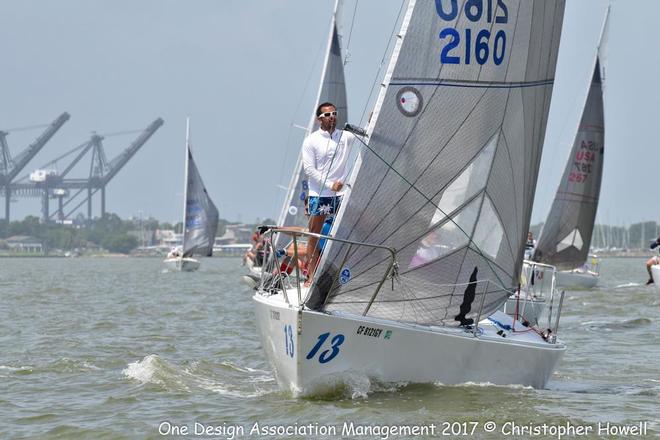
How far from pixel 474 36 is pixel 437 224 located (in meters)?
A: 1.24

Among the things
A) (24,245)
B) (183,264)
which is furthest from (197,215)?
(24,245)

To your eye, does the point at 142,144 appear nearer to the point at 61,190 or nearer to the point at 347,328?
the point at 61,190

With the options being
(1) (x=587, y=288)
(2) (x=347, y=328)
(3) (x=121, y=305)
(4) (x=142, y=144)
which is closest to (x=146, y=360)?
(2) (x=347, y=328)

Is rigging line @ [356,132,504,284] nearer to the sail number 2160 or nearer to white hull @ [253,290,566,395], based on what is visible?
white hull @ [253,290,566,395]

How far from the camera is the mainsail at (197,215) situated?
40719 millimetres

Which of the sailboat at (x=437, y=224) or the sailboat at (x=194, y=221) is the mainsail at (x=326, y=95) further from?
the sailboat at (x=194, y=221)

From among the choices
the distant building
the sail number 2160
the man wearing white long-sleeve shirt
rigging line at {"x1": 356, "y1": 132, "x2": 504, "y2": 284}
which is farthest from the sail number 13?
the distant building

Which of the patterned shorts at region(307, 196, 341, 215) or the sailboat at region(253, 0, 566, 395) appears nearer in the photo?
the sailboat at region(253, 0, 566, 395)

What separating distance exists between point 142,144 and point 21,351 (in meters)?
128

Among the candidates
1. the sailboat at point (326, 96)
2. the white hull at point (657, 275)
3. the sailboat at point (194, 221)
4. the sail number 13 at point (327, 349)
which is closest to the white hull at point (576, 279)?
the white hull at point (657, 275)

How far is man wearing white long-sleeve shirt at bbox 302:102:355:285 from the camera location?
25.9 ft

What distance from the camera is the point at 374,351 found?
7.09 metres

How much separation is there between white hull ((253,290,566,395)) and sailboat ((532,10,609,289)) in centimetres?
1605

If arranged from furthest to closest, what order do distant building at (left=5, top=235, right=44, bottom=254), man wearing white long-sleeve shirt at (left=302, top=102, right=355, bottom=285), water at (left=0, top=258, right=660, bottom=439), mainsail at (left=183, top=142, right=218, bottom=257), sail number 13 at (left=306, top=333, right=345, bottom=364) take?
distant building at (left=5, top=235, right=44, bottom=254), mainsail at (left=183, top=142, right=218, bottom=257), man wearing white long-sleeve shirt at (left=302, top=102, right=355, bottom=285), sail number 13 at (left=306, top=333, right=345, bottom=364), water at (left=0, top=258, right=660, bottom=439)
